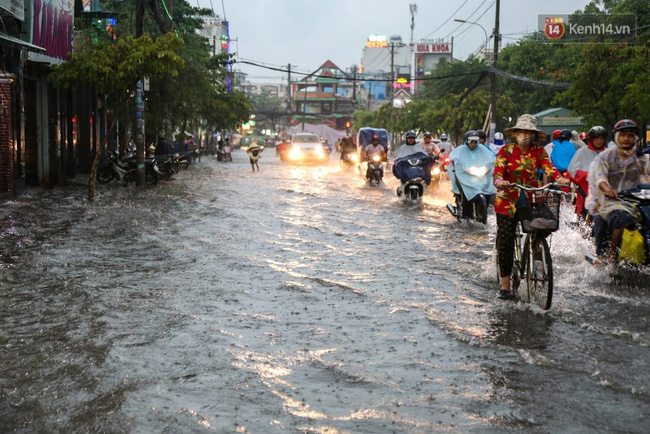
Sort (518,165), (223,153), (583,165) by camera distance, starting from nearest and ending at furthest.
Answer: (518,165)
(583,165)
(223,153)

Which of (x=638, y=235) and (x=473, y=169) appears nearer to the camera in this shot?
(x=638, y=235)

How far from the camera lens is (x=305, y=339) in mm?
6617

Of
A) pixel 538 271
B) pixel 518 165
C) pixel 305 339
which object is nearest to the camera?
pixel 305 339

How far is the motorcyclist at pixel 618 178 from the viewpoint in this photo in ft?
28.8

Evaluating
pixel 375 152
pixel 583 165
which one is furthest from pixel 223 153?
pixel 583 165

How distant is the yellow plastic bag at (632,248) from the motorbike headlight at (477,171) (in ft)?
19.2

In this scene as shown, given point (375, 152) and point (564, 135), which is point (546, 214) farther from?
point (375, 152)

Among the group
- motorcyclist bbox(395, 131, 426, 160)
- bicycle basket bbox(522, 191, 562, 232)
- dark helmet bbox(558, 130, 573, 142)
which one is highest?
dark helmet bbox(558, 130, 573, 142)

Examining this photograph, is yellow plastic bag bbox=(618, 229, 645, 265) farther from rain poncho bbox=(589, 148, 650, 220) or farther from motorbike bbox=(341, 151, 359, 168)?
motorbike bbox=(341, 151, 359, 168)

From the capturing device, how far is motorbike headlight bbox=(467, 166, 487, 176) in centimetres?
1488

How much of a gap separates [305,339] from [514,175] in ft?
9.29

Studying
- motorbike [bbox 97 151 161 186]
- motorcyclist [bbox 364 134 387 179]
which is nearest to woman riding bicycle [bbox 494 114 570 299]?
motorcyclist [bbox 364 134 387 179]

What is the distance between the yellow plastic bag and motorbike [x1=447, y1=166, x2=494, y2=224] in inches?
231

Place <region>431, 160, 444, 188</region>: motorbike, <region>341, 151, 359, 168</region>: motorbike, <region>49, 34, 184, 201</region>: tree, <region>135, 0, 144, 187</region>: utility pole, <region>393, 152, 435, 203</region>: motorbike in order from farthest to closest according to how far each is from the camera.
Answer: <region>341, 151, 359, 168</region>: motorbike → <region>431, 160, 444, 188</region>: motorbike → <region>135, 0, 144, 187</region>: utility pole → <region>393, 152, 435, 203</region>: motorbike → <region>49, 34, 184, 201</region>: tree
